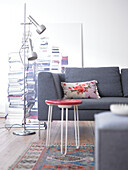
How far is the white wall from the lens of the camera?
15.7 feet

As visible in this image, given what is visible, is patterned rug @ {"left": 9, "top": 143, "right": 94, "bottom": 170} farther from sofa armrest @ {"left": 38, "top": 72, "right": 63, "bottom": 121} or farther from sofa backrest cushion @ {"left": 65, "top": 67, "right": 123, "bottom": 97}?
sofa backrest cushion @ {"left": 65, "top": 67, "right": 123, "bottom": 97}

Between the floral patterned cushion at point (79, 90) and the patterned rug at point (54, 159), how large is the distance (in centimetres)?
91

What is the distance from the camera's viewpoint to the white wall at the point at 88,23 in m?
4.78

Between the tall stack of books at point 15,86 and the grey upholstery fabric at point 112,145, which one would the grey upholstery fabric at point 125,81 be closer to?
the tall stack of books at point 15,86

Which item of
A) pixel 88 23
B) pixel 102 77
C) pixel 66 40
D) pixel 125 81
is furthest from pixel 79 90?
pixel 88 23

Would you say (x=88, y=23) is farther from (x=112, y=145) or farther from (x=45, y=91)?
(x=112, y=145)

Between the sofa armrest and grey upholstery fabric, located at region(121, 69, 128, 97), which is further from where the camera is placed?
grey upholstery fabric, located at region(121, 69, 128, 97)

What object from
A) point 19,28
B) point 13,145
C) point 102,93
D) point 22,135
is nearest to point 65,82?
point 102,93

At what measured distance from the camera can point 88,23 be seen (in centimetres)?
483

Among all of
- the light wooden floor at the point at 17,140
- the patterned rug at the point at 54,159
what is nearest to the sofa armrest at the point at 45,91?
the light wooden floor at the point at 17,140

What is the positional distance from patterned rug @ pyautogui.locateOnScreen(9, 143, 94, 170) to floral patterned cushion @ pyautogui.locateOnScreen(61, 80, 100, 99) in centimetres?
91

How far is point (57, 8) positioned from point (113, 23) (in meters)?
1.15

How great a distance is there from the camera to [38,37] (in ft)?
16.1

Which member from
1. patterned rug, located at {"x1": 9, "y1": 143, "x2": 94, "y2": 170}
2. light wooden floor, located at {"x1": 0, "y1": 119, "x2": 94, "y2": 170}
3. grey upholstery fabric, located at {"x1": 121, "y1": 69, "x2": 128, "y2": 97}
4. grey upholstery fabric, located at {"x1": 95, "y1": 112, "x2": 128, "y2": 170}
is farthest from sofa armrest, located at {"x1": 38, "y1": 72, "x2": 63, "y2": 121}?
grey upholstery fabric, located at {"x1": 95, "y1": 112, "x2": 128, "y2": 170}
